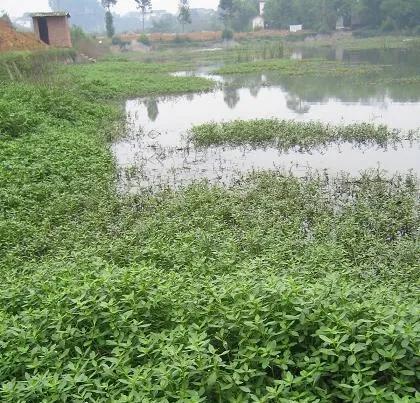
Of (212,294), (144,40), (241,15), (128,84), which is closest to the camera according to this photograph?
(212,294)

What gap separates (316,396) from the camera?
2.83 m

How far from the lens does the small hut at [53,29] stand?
37.1 m

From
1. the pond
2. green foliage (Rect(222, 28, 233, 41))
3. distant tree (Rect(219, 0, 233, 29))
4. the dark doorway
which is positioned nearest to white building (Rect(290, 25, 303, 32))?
green foliage (Rect(222, 28, 233, 41))

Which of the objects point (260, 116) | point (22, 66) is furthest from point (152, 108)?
point (22, 66)

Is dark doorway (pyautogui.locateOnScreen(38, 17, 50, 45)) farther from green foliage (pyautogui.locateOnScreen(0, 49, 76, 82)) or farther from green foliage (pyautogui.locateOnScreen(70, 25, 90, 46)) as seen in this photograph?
green foliage (pyautogui.locateOnScreen(0, 49, 76, 82))

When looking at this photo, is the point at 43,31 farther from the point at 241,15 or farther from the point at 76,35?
the point at 241,15

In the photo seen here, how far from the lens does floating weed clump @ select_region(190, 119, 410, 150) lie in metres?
12.4

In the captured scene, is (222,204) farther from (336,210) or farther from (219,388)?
(219,388)

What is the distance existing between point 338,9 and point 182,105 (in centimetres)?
5318

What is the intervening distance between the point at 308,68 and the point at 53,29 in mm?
20698

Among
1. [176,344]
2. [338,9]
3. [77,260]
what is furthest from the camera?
[338,9]

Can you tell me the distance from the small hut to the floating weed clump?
27.8m

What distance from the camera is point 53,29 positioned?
37406 millimetres

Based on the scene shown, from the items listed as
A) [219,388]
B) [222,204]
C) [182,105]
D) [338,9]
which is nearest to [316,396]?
[219,388]
